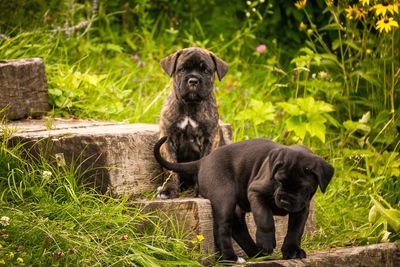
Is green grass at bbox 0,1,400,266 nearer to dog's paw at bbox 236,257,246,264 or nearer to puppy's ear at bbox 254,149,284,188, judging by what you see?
dog's paw at bbox 236,257,246,264

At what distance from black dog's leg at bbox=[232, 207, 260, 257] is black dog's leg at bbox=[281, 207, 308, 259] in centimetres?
27

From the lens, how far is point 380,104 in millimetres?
8766

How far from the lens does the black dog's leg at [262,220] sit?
6.08 meters

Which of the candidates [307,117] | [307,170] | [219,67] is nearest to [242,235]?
[307,170]

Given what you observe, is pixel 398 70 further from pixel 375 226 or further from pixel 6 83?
pixel 6 83

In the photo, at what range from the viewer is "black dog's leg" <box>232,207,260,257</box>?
6496 millimetres

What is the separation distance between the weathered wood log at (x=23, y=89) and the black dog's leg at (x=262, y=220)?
263 centimetres

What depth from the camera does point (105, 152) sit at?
22.6 feet

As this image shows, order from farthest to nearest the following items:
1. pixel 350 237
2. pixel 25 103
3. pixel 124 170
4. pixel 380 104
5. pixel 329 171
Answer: pixel 380 104
pixel 25 103
pixel 350 237
pixel 124 170
pixel 329 171

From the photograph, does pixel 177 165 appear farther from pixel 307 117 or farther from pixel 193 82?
pixel 307 117

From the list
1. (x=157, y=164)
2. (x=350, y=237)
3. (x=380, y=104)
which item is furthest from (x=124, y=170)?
(x=380, y=104)

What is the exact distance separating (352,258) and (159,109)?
9.78 feet

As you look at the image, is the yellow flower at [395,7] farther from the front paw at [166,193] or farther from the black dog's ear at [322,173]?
the front paw at [166,193]

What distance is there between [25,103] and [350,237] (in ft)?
10.0
